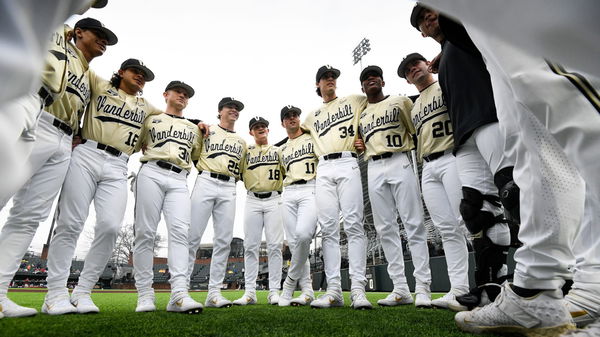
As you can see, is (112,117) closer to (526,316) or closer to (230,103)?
(230,103)

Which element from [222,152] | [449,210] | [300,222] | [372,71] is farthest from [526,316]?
[222,152]

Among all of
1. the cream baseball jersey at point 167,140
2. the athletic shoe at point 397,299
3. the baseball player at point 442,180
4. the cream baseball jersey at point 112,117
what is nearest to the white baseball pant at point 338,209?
the athletic shoe at point 397,299

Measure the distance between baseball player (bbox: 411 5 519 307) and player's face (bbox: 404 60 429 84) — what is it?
116cm

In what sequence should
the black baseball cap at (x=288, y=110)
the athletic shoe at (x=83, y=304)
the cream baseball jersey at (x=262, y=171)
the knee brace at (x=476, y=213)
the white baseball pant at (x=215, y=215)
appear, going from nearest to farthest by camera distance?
1. the knee brace at (x=476, y=213)
2. the athletic shoe at (x=83, y=304)
3. the white baseball pant at (x=215, y=215)
4. the black baseball cap at (x=288, y=110)
5. the cream baseball jersey at (x=262, y=171)

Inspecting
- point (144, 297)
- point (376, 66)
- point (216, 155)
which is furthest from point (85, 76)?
point (376, 66)

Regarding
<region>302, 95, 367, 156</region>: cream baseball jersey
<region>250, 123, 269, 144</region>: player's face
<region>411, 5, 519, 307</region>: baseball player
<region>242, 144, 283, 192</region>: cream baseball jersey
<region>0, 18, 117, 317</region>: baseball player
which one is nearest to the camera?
<region>411, 5, 519, 307</region>: baseball player

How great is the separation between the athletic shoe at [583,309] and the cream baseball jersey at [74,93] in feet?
13.7

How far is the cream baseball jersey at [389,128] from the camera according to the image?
399 centimetres

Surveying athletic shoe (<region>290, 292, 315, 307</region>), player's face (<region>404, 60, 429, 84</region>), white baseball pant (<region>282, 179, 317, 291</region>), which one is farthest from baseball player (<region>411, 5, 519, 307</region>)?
athletic shoe (<region>290, 292, 315, 307</region>)

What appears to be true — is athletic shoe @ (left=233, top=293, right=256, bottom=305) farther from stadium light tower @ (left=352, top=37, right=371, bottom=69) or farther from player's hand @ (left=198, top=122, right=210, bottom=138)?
stadium light tower @ (left=352, top=37, right=371, bottom=69)

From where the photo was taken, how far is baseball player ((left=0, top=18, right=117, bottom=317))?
9.12 ft

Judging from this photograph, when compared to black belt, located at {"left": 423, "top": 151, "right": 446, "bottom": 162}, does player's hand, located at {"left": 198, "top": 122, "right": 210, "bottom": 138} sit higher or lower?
higher

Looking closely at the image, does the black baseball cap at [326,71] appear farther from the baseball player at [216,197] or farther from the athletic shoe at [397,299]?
the athletic shoe at [397,299]

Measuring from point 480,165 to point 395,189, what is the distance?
50.4 inches
